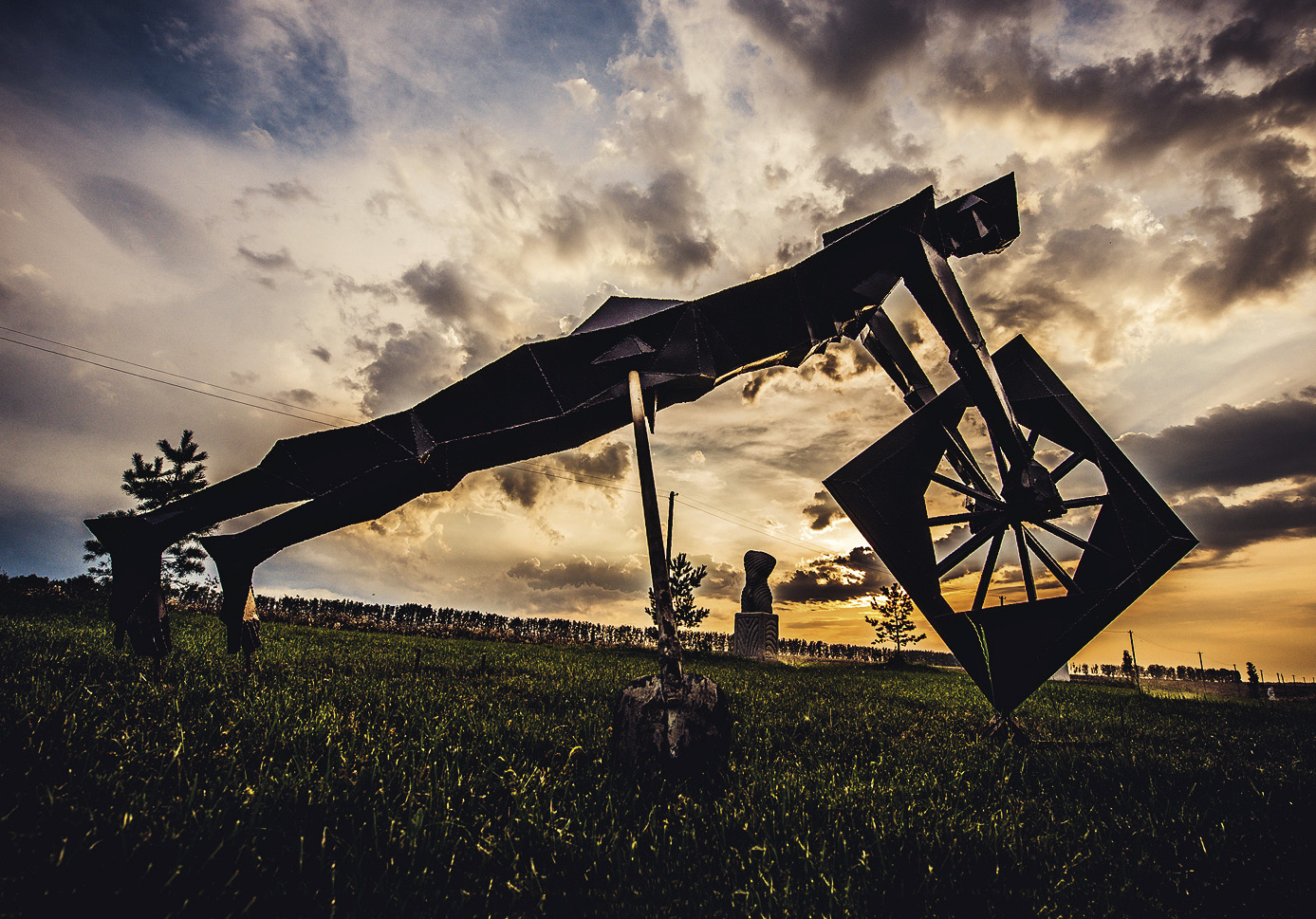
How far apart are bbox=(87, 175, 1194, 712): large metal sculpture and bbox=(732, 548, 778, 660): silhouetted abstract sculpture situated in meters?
13.4

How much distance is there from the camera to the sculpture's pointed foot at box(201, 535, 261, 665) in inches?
139

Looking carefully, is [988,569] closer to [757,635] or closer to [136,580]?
[136,580]

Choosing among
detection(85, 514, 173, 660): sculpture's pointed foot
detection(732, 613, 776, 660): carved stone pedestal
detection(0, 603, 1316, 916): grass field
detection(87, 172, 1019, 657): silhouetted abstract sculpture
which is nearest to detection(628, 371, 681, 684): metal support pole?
detection(87, 172, 1019, 657): silhouetted abstract sculpture

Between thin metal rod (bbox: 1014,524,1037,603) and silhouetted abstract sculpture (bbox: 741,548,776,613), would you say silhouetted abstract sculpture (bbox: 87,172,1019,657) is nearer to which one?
thin metal rod (bbox: 1014,524,1037,603)

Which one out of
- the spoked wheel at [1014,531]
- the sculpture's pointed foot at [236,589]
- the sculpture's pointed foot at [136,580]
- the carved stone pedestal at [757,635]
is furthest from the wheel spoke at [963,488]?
the carved stone pedestal at [757,635]

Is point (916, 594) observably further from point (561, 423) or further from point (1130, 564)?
point (561, 423)

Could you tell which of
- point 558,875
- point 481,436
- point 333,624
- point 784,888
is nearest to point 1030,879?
point 784,888

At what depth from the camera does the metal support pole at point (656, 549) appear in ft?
8.61

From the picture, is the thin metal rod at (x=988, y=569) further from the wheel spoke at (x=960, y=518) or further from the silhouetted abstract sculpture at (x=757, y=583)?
the silhouetted abstract sculpture at (x=757, y=583)

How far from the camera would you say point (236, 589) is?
3680 mm

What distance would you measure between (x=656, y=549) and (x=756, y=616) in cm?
1599

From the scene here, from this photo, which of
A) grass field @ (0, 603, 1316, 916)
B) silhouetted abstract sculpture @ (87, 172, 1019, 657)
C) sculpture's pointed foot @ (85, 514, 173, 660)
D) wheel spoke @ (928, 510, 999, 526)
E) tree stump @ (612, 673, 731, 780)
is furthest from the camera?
wheel spoke @ (928, 510, 999, 526)

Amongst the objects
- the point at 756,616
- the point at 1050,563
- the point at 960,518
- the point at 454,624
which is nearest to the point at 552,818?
the point at 960,518

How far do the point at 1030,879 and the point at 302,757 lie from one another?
3409 mm
